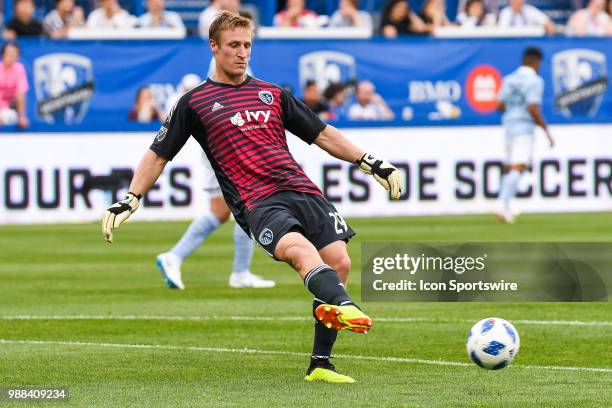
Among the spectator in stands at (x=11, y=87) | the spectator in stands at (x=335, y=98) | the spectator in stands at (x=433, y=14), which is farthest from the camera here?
the spectator in stands at (x=433, y=14)

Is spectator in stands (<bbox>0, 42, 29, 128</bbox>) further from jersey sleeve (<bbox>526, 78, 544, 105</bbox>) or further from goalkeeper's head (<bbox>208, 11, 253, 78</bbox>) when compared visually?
goalkeeper's head (<bbox>208, 11, 253, 78</bbox>)

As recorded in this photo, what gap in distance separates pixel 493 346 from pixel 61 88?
673 inches

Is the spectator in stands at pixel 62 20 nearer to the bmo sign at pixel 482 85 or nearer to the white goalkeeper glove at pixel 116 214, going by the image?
the bmo sign at pixel 482 85

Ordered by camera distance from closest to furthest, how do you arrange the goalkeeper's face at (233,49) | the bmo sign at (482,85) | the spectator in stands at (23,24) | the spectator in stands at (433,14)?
1. the goalkeeper's face at (233,49)
2. the spectator in stands at (23,24)
3. the bmo sign at (482,85)
4. the spectator in stands at (433,14)

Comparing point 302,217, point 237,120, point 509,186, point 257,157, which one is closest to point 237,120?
point 237,120

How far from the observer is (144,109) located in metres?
23.6

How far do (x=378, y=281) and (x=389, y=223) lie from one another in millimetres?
8372

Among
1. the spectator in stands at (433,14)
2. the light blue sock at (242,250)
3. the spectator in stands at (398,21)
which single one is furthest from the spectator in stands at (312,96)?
the light blue sock at (242,250)

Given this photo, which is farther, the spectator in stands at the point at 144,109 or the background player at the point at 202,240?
the spectator in stands at the point at 144,109

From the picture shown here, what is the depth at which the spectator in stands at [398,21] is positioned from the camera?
26.6 metres

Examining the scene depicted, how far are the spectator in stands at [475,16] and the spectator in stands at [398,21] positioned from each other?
158 centimetres

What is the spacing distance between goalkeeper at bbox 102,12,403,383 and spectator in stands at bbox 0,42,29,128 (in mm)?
15302

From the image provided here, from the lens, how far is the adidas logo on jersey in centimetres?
829

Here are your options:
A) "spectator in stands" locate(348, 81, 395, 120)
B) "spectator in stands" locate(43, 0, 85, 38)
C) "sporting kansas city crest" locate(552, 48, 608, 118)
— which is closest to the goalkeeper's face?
"spectator in stands" locate(348, 81, 395, 120)
